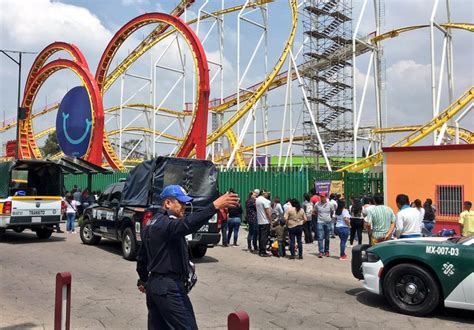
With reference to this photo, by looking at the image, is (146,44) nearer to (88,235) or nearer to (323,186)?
(323,186)

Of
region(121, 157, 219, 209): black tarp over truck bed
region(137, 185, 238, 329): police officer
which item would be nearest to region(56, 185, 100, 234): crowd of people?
region(121, 157, 219, 209): black tarp over truck bed

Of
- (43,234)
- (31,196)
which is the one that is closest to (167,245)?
(31,196)

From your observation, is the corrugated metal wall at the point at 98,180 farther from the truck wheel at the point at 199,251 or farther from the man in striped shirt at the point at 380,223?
the man in striped shirt at the point at 380,223

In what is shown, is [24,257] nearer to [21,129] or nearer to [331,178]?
[331,178]

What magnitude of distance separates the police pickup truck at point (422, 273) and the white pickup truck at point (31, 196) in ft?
32.5

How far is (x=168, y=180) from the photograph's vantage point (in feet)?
35.1

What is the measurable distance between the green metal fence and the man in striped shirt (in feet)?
29.4

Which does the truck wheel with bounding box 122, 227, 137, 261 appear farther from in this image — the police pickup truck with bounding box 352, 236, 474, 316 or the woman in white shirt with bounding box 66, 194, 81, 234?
the woman in white shirt with bounding box 66, 194, 81, 234

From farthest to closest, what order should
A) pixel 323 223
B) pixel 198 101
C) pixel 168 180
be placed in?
pixel 198 101 → pixel 323 223 → pixel 168 180

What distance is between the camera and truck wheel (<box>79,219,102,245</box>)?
43.1 ft

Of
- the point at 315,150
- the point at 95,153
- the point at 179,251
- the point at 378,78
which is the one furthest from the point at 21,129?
the point at 179,251

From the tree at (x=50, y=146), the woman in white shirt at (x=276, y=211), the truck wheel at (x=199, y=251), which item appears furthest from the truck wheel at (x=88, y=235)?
the tree at (x=50, y=146)

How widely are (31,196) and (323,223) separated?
333 inches

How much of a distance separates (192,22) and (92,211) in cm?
2762
